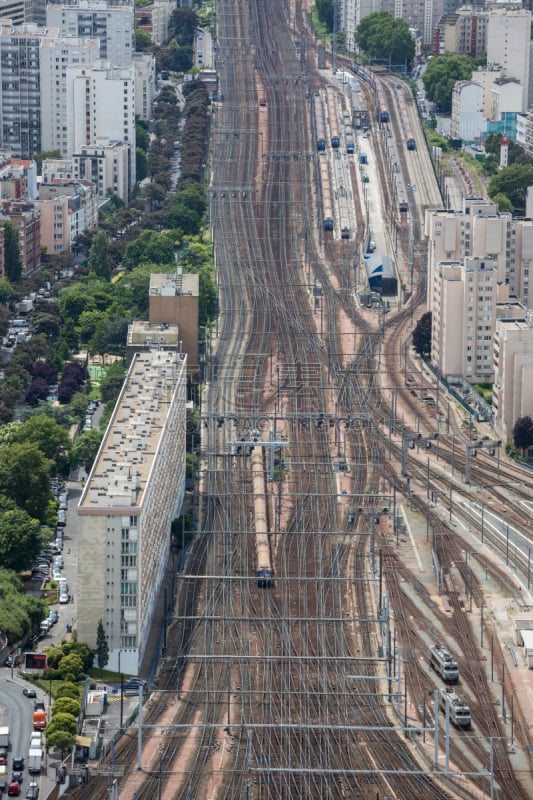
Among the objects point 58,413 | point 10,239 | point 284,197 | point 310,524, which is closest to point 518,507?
point 310,524

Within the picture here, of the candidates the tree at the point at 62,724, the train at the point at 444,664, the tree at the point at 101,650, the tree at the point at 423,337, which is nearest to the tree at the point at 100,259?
the tree at the point at 423,337

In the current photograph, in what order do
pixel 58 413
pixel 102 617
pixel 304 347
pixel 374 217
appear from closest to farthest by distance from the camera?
pixel 102 617 < pixel 58 413 < pixel 304 347 < pixel 374 217

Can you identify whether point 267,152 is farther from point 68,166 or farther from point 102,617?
point 102,617

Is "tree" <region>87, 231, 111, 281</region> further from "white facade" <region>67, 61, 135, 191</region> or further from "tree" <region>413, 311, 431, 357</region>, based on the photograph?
"white facade" <region>67, 61, 135, 191</region>

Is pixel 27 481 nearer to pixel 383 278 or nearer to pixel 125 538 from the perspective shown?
pixel 125 538

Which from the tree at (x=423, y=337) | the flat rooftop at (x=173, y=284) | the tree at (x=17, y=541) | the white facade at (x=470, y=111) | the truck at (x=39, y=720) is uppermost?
the white facade at (x=470, y=111)

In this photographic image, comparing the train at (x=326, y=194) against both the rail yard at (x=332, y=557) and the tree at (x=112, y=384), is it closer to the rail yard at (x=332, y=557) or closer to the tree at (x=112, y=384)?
the rail yard at (x=332, y=557)

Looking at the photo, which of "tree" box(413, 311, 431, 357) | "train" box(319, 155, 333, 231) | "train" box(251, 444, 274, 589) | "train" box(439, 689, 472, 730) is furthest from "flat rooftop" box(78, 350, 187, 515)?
"train" box(319, 155, 333, 231)
